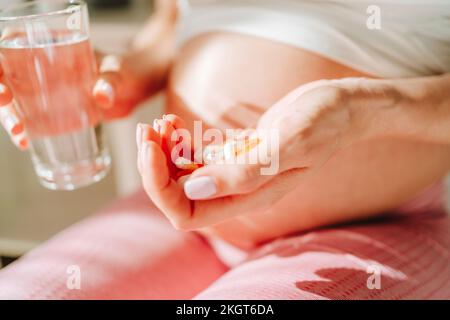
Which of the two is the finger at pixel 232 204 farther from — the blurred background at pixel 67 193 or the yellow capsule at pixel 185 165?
Answer: the blurred background at pixel 67 193

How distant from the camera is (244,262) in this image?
652mm

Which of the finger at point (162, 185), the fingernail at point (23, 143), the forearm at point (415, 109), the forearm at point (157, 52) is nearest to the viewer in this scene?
the finger at point (162, 185)

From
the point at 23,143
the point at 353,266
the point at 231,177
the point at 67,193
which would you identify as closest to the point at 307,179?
the point at 353,266

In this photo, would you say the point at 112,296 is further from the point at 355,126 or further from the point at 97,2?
the point at 97,2

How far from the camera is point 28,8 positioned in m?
0.61

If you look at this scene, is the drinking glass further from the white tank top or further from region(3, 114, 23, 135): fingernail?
the white tank top

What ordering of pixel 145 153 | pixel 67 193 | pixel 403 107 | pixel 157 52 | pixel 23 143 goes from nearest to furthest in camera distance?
pixel 145 153 < pixel 403 107 < pixel 23 143 < pixel 157 52 < pixel 67 193

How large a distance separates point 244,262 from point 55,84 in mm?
295

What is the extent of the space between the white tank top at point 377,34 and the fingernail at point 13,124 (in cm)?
30

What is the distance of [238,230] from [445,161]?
10.1 inches

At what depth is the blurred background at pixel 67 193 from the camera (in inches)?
42.3

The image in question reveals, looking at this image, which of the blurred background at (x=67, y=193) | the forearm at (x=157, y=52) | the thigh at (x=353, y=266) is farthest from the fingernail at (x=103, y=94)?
the blurred background at (x=67, y=193)

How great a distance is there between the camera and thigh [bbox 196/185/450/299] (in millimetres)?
536

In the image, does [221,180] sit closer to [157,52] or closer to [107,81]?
[107,81]
